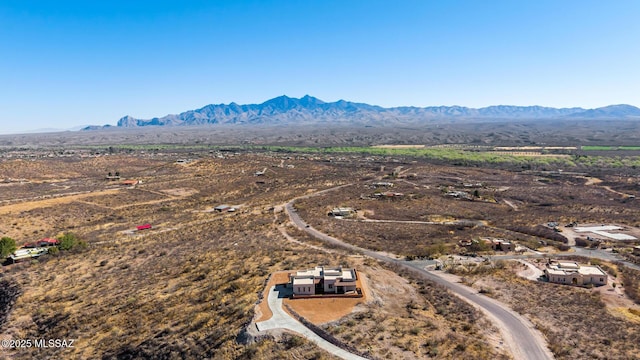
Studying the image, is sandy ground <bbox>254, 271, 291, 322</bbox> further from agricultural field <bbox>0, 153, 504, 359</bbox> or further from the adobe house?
the adobe house

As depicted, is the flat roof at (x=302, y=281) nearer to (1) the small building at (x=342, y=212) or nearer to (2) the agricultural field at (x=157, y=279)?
(2) the agricultural field at (x=157, y=279)

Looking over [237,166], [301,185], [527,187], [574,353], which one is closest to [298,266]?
[574,353]

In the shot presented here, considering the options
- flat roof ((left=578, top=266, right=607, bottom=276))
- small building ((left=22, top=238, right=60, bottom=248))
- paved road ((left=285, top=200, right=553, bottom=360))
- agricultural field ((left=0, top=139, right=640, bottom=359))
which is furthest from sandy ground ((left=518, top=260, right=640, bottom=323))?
small building ((left=22, top=238, right=60, bottom=248))

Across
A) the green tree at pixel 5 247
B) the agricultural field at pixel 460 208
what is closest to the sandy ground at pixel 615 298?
the agricultural field at pixel 460 208

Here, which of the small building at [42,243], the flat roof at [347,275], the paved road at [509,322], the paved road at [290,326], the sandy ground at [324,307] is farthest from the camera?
the small building at [42,243]

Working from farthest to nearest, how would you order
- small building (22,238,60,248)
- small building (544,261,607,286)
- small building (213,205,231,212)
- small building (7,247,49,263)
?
small building (213,205,231,212) < small building (22,238,60,248) < small building (7,247,49,263) < small building (544,261,607,286)

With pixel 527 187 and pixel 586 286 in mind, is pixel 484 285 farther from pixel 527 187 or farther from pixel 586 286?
pixel 527 187

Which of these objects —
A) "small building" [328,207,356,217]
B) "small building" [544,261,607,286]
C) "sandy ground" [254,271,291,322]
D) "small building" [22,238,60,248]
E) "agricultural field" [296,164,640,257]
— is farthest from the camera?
"small building" [328,207,356,217]
